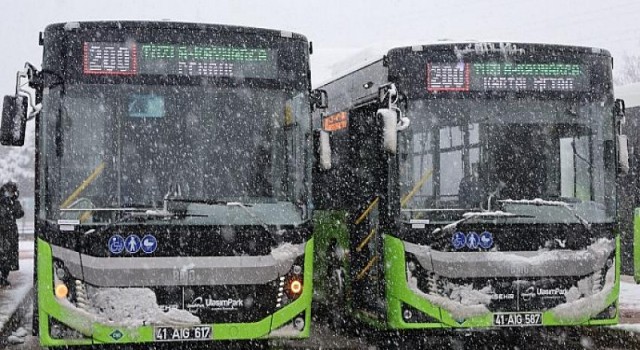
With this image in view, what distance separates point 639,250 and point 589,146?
4859mm

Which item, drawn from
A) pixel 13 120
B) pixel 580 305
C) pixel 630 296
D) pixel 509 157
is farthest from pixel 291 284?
pixel 630 296

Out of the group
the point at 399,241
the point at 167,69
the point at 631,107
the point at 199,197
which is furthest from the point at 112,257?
the point at 631,107

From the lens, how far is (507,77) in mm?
9445

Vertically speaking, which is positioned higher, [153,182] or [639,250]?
[153,182]

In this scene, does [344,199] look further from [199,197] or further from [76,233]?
[76,233]

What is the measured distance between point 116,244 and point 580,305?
4.50 m

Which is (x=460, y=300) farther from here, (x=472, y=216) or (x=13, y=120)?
(x=13, y=120)

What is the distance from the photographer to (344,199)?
35.3 ft

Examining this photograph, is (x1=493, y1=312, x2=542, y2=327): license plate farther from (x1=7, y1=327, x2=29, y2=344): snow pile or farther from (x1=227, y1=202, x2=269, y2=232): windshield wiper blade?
(x1=7, y1=327, x2=29, y2=344): snow pile

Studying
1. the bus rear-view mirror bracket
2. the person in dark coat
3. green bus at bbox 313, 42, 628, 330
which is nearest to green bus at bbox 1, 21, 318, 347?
green bus at bbox 313, 42, 628, 330

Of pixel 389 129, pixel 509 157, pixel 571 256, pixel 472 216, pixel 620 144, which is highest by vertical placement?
pixel 389 129

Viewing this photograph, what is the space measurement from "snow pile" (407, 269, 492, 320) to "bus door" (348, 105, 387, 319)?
54cm

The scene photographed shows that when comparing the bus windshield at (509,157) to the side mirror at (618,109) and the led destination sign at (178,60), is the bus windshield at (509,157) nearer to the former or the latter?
the side mirror at (618,109)

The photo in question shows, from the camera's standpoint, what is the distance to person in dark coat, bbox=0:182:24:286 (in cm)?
1576
